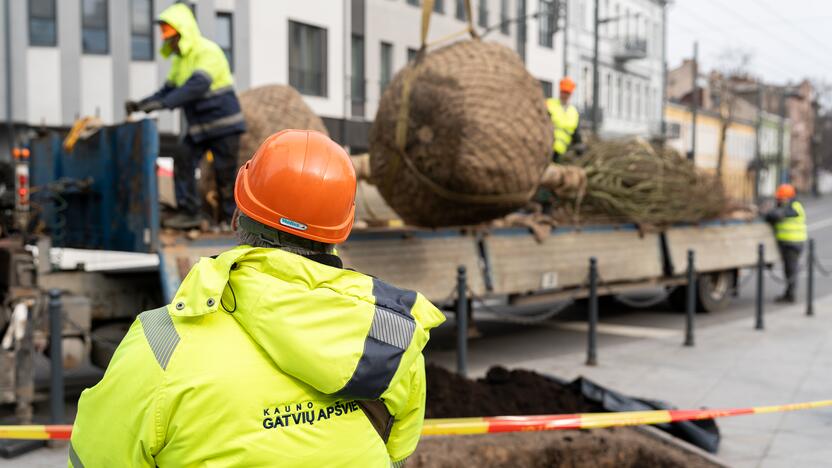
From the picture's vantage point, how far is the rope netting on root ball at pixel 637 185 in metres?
Answer: 10.4

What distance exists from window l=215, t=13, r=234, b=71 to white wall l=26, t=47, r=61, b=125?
3.86 m

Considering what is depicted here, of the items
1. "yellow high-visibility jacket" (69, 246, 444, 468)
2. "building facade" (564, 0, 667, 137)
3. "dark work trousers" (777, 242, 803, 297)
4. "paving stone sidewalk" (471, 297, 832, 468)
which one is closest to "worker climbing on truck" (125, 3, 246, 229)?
"paving stone sidewalk" (471, 297, 832, 468)

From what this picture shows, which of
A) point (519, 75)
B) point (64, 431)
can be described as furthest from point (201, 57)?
point (64, 431)

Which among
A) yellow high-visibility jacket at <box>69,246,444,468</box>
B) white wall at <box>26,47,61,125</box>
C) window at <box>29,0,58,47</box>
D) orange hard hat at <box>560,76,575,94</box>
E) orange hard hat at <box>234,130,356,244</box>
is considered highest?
window at <box>29,0,58,47</box>

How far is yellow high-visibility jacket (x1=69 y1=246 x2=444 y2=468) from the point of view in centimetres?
150

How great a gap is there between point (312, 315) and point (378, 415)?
332 millimetres

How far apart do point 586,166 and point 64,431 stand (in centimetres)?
770

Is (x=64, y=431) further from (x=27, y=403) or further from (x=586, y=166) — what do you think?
(x=586, y=166)

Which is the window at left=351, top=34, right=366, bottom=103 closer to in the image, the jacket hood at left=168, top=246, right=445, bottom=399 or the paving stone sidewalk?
the paving stone sidewalk

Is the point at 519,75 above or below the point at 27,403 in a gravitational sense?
above

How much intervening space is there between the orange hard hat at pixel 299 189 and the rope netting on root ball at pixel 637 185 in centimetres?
822

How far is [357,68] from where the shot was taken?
2014cm

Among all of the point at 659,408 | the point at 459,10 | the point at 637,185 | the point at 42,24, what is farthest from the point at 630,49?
the point at 659,408

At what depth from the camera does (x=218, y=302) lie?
155 centimetres
